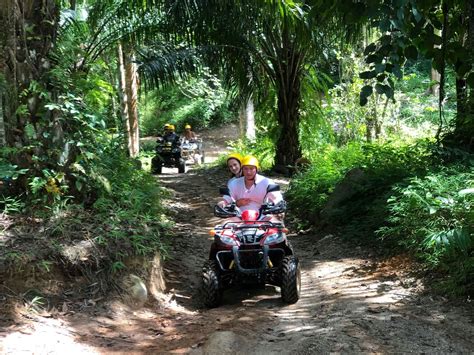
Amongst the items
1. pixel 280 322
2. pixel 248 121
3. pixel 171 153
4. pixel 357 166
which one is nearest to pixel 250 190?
pixel 280 322

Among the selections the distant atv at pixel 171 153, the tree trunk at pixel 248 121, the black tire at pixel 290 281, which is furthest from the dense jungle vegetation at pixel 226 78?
the tree trunk at pixel 248 121

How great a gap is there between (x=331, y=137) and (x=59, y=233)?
37.1 ft

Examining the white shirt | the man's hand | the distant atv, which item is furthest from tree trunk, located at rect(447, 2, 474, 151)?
the distant atv

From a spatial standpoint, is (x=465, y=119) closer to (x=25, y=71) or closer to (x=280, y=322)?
(x=280, y=322)

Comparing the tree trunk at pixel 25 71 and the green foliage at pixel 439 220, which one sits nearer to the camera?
the green foliage at pixel 439 220

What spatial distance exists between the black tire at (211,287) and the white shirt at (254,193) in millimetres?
927

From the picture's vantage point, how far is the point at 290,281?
489 cm

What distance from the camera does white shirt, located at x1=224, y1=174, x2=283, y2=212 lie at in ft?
18.6

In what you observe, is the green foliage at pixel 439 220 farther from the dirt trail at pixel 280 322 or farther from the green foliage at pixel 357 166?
the green foliage at pixel 357 166

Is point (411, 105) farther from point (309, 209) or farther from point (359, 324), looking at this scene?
point (359, 324)

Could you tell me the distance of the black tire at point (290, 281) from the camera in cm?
489

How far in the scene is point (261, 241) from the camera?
16.4 ft

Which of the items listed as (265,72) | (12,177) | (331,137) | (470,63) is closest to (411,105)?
(331,137)

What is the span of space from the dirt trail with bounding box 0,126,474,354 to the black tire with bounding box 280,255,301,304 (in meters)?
0.09
